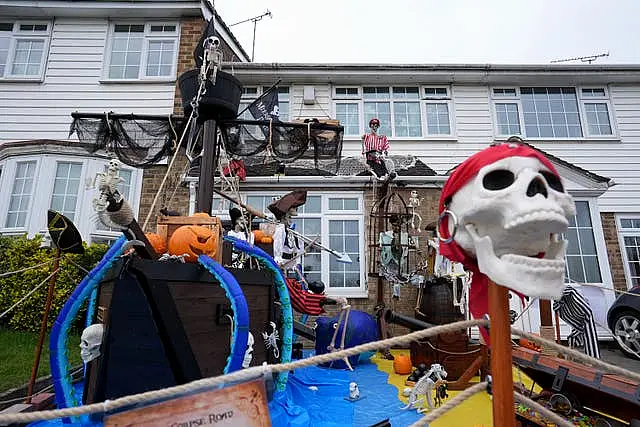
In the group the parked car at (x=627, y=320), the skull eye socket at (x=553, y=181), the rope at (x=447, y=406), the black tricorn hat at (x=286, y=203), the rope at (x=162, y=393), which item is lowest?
the parked car at (x=627, y=320)

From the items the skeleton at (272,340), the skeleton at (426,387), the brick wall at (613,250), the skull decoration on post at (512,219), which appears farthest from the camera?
the brick wall at (613,250)

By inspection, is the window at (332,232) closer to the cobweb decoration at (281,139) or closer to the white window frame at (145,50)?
the cobweb decoration at (281,139)

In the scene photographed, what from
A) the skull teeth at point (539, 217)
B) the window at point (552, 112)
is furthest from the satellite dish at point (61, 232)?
the window at point (552, 112)

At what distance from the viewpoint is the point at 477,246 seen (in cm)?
112

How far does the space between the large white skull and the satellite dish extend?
143 inches

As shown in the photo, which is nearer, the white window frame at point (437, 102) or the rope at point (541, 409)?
the rope at point (541, 409)

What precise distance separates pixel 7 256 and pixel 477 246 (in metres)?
9.03

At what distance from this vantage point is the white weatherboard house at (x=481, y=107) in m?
9.25

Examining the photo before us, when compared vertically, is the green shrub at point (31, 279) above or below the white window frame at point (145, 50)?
below

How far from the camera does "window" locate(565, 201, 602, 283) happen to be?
795cm

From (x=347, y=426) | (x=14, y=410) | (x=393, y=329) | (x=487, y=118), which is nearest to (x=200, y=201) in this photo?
(x=14, y=410)

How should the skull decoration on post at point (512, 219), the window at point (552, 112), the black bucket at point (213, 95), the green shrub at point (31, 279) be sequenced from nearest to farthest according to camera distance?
the skull decoration on post at point (512, 219)
the black bucket at point (213, 95)
the green shrub at point (31, 279)
the window at point (552, 112)

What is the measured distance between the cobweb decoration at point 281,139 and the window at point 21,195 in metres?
6.03

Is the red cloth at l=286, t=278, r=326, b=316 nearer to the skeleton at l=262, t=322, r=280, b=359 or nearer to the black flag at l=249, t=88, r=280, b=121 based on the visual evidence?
the skeleton at l=262, t=322, r=280, b=359
